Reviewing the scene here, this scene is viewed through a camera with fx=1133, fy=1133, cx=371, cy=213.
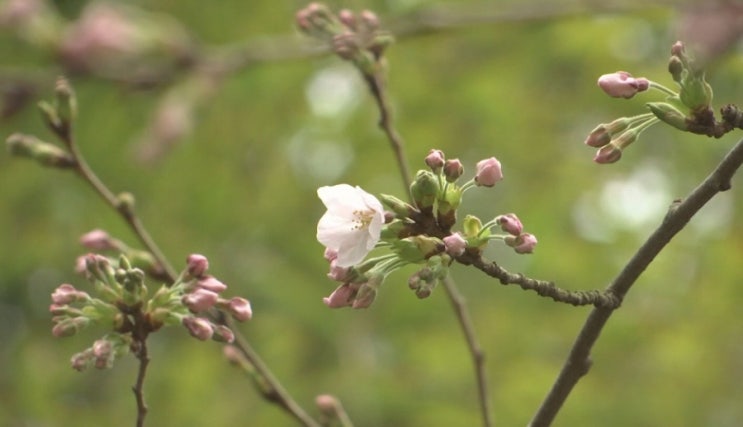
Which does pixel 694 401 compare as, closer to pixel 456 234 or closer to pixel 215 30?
pixel 215 30

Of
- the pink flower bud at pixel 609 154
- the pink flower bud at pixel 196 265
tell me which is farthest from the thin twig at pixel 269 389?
the pink flower bud at pixel 609 154

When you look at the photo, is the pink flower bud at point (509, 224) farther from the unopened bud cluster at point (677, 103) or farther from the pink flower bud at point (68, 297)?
the pink flower bud at point (68, 297)

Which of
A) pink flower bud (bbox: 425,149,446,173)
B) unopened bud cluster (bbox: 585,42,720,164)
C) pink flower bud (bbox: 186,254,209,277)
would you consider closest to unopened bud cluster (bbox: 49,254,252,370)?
pink flower bud (bbox: 186,254,209,277)

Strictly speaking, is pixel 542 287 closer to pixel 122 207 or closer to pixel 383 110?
pixel 383 110

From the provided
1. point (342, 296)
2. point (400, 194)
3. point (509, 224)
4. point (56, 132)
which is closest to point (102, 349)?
point (342, 296)

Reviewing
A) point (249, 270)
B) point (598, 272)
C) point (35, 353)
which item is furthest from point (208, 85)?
point (598, 272)
